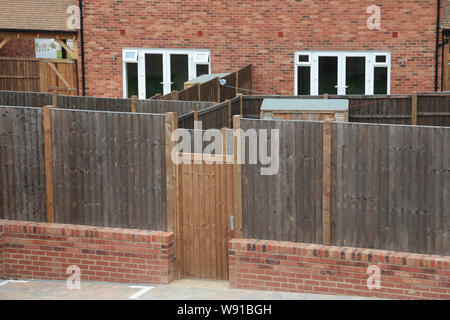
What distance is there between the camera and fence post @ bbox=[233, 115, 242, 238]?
870 cm

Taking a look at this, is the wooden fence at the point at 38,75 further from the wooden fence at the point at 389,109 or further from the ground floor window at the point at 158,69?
the wooden fence at the point at 389,109

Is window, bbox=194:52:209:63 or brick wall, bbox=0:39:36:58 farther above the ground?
brick wall, bbox=0:39:36:58

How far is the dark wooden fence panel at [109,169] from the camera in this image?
9.08m

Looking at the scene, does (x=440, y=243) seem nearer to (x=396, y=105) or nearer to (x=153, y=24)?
(x=396, y=105)

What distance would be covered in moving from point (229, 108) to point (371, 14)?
8986 mm

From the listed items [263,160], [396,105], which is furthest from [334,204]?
[396,105]

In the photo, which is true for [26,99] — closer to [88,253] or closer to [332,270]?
[88,253]

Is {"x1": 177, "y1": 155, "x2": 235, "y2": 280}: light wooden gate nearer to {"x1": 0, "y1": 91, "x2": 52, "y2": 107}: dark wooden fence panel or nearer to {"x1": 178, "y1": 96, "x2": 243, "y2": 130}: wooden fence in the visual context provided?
{"x1": 178, "y1": 96, "x2": 243, "y2": 130}: wooden fence

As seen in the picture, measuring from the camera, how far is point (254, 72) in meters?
21.3

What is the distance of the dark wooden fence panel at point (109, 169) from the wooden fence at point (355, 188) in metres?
1.16

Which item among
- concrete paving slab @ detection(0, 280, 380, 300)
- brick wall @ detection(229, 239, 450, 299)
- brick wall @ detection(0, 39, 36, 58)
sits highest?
brick wall @ detection(0, 39, 36, 58)

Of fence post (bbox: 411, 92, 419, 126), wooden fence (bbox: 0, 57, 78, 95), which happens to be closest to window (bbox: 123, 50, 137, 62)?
wooden fence (bbox: 0, 57, 78, 95)

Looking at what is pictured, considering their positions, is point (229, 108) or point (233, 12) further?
point (233, 12)

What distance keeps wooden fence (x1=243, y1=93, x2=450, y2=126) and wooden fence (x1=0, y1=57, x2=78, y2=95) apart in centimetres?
913
